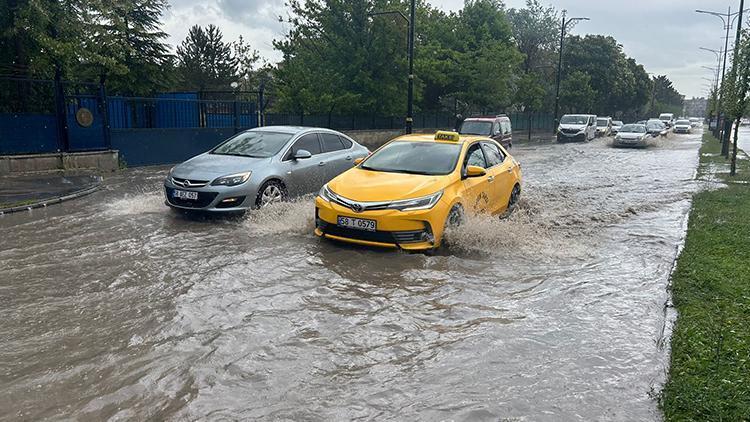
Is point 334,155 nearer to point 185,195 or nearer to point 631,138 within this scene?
point 185,195

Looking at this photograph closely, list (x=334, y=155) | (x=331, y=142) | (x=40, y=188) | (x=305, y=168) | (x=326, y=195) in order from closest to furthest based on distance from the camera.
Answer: (x=326, y=195) → (x=305, y=168) → (x=334, y=155) → (x=331, y=142) → (x=40, y=188)

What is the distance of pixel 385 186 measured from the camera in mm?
7375

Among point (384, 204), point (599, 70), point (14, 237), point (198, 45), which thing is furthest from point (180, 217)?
point (599, 70)

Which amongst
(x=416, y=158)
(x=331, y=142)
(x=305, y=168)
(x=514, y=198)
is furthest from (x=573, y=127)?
(x=416, y=158)

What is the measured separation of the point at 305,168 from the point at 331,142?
1.25m

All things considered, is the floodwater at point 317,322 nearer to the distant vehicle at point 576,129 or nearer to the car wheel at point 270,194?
the car wheel at point 270,194

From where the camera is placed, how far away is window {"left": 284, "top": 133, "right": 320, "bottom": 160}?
1001cm

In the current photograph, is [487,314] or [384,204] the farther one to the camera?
[384,204]

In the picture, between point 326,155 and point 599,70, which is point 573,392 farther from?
point 599,70

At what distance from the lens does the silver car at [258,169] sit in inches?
348

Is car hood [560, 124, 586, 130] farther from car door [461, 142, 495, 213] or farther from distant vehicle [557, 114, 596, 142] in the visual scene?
car door [461, 142, 495, 213]

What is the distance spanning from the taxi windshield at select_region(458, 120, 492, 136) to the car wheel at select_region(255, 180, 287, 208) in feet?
45.6

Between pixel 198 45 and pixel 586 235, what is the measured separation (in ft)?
166

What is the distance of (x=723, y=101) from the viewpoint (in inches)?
687
